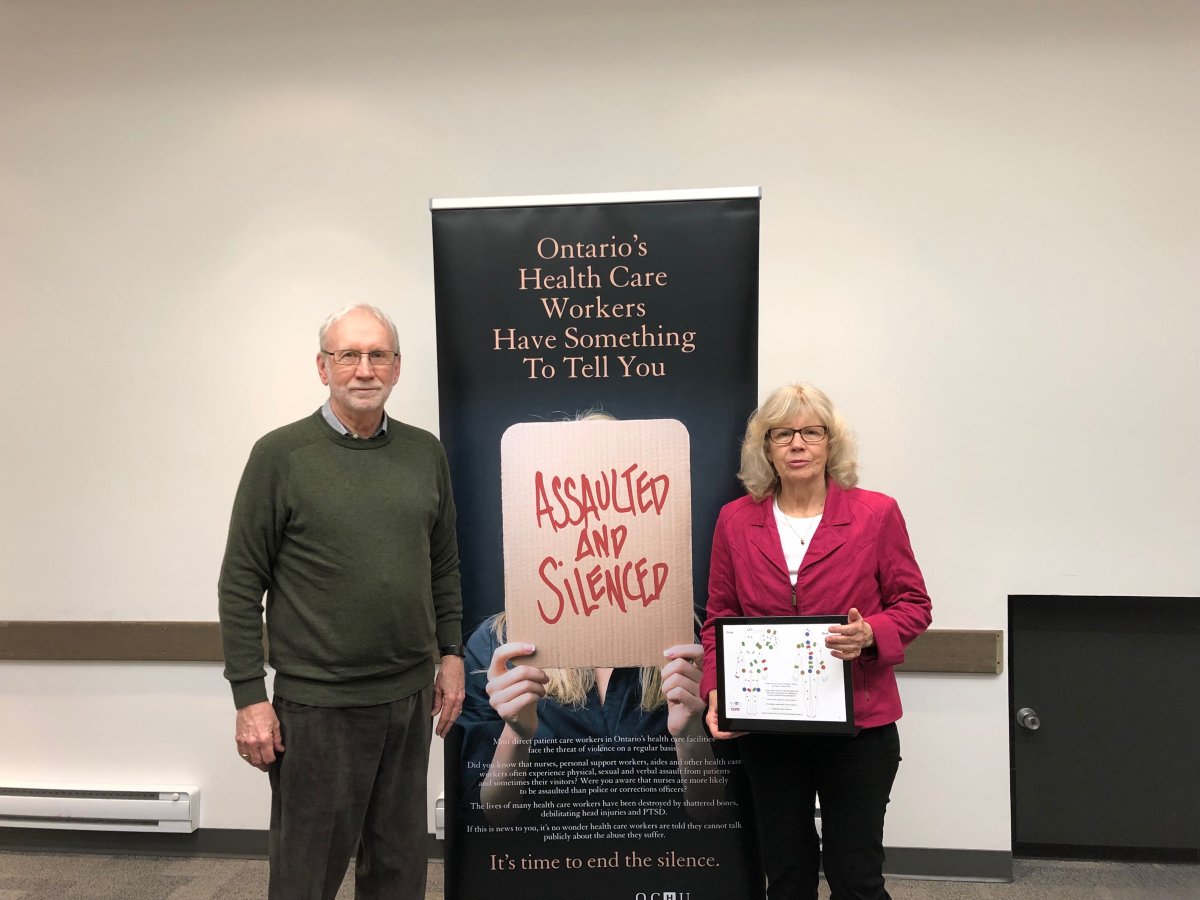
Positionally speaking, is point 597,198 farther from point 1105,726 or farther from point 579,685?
point 1105,726

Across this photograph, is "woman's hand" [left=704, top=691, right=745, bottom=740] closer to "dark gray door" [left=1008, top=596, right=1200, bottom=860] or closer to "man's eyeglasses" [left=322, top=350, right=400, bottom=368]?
"man's eyeglasses" [left=322, top=350, right=400, bottom=368]

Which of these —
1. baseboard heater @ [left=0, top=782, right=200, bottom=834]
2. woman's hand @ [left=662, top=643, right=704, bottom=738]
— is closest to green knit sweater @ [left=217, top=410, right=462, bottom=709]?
woman's hand @ [left=662, top=643, right=704, bottom=738]

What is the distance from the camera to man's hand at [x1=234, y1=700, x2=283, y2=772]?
1908 millimetres

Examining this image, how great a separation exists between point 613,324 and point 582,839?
4.65 feet

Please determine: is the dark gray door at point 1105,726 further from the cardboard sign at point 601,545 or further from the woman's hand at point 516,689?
the woman's hand at point 516,689

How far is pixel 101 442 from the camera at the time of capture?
3.13 metres

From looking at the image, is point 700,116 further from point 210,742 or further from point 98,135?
point 210,742

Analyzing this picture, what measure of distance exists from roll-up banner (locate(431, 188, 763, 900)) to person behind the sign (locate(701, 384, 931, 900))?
0.69 ft

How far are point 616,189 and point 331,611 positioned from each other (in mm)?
1819

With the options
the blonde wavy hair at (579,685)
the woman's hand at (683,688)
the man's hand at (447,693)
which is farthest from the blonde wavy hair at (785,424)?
the man's hand at (447,693)

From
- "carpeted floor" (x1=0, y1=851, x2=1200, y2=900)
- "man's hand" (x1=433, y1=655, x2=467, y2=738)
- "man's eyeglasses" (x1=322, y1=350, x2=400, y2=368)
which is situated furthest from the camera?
"carpeted floor" (x1=0, y1=851, x2=1200, y2=900)

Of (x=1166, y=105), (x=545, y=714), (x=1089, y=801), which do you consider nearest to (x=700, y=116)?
(x=1166, y=105)

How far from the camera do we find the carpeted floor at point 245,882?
2822 mm

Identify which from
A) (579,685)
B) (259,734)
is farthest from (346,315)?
(579,685)
